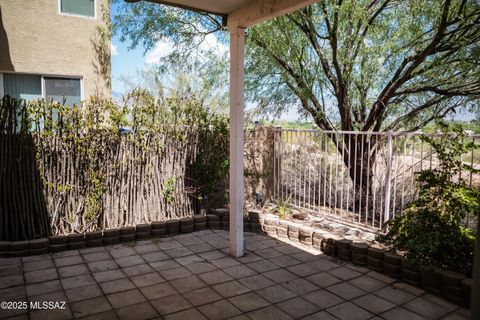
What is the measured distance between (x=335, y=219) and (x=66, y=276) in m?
3.46

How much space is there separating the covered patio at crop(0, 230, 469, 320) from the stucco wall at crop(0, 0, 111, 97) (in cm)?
553

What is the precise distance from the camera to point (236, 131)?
12.0 feet

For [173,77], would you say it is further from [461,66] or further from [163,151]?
[461,66]

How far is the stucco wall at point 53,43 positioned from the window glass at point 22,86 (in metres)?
0.16

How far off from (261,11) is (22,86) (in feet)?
21.8

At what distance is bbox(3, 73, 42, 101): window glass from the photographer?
736 centimetres

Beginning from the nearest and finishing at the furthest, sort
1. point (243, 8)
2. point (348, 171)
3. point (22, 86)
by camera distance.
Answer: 1. point (243, 8)
2. point (348, 171)
3. point (22, 86)

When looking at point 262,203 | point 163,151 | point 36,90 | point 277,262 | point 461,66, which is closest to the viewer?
point 277,262

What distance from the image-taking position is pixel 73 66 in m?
7.94

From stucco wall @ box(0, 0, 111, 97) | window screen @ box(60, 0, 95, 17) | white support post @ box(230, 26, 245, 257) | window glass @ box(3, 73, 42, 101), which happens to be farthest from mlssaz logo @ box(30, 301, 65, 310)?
window screen @ box(60, 0, 95, 17)

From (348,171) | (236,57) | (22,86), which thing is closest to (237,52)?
(236,57)

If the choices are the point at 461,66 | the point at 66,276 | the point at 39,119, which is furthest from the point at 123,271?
the point at 461,66

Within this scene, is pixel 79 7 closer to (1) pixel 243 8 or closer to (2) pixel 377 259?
(1) pixel 243 8

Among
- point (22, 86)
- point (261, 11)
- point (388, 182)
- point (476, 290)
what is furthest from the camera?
point (22, 86)
